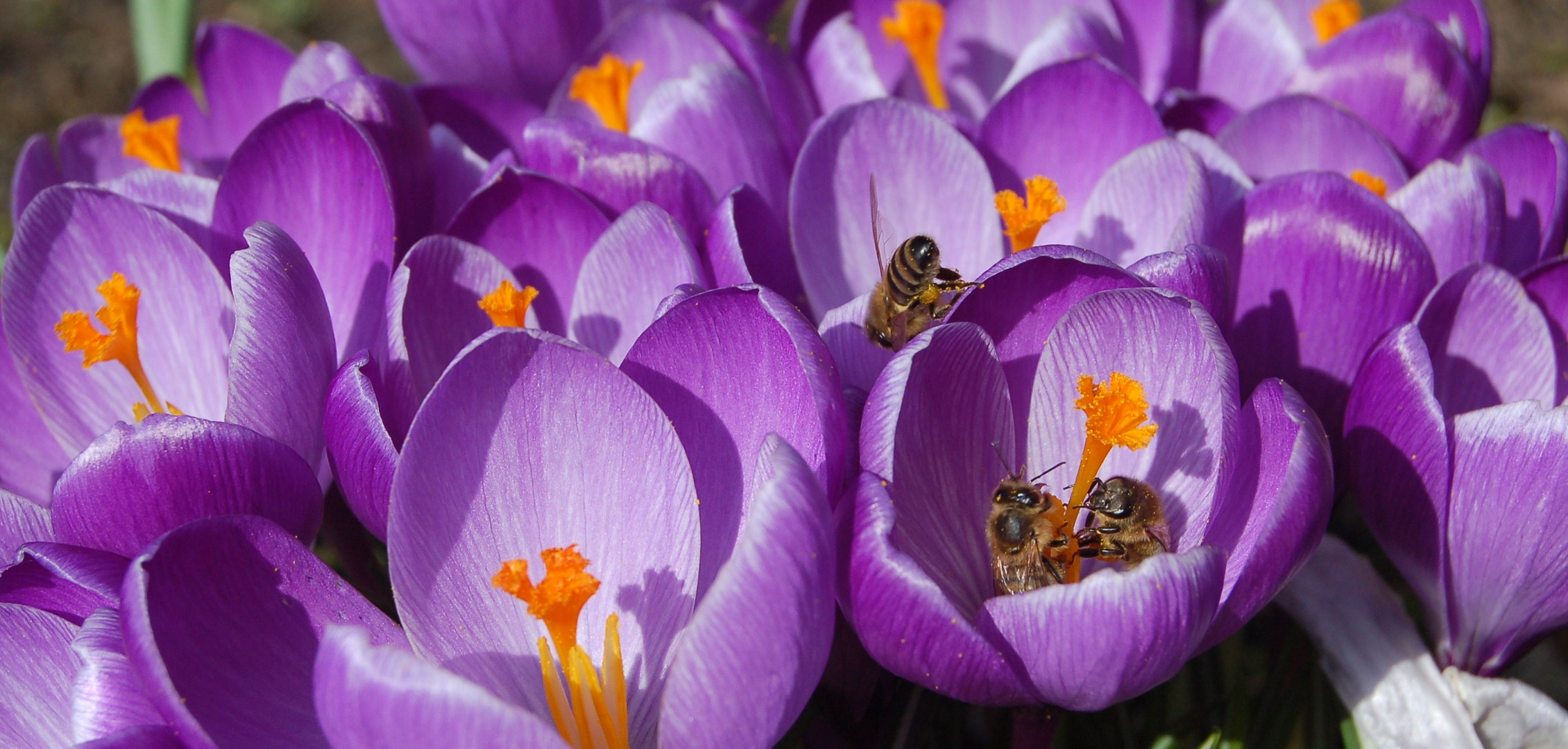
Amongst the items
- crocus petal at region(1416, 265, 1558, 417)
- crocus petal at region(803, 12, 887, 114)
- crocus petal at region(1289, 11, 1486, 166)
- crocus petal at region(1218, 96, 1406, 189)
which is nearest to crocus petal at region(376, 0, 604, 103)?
crocus petal at region(803, 12, 887, 114)

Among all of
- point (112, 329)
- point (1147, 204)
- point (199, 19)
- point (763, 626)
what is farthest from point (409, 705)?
point (199, 19)

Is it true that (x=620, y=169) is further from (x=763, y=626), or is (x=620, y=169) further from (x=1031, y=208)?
(x=763, y=626)

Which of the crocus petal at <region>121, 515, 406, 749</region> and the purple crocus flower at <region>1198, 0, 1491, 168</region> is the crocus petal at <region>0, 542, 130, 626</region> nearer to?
the crocus petal at <region>121, 515, 406, 749</region>

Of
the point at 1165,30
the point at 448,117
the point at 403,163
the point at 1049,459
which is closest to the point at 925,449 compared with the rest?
the point at 1049,459

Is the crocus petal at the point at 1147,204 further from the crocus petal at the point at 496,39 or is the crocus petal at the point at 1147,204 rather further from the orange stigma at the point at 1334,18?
the crocus petal at the point at 496,39

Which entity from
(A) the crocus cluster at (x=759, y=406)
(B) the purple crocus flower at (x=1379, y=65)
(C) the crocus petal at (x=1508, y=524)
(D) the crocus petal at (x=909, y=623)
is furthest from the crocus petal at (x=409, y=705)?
(B) the purple crocus flower at (x=1379, y=65)

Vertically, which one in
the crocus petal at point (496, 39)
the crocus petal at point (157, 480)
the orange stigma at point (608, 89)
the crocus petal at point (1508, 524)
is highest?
the crocus petal at point (496, 39)
